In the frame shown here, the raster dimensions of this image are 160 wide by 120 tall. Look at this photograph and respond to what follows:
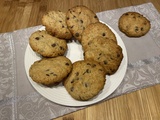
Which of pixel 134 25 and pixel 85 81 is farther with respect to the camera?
pixel 134 25

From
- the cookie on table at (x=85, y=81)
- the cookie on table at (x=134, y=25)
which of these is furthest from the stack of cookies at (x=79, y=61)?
the cookie on table at (x=134, y=25)

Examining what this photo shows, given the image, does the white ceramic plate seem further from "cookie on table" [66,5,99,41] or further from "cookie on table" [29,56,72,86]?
"cookie on table" [66,5,99,41]

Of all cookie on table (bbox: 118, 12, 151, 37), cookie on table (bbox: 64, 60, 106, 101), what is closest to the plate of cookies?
cookie on table (bbox: 64, 60, 106, 101)

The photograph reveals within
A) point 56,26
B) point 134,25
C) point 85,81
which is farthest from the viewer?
point 134,25

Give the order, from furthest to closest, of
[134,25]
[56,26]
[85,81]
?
[134,25]
[56,26]
[85,81]

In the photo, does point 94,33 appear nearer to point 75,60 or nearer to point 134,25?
point 75,60

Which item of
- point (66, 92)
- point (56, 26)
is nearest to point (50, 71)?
point (66, 92)

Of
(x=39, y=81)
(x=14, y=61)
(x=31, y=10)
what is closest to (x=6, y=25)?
(x=31, y=10)

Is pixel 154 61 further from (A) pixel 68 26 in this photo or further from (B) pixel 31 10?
(B) pixel 31 10
